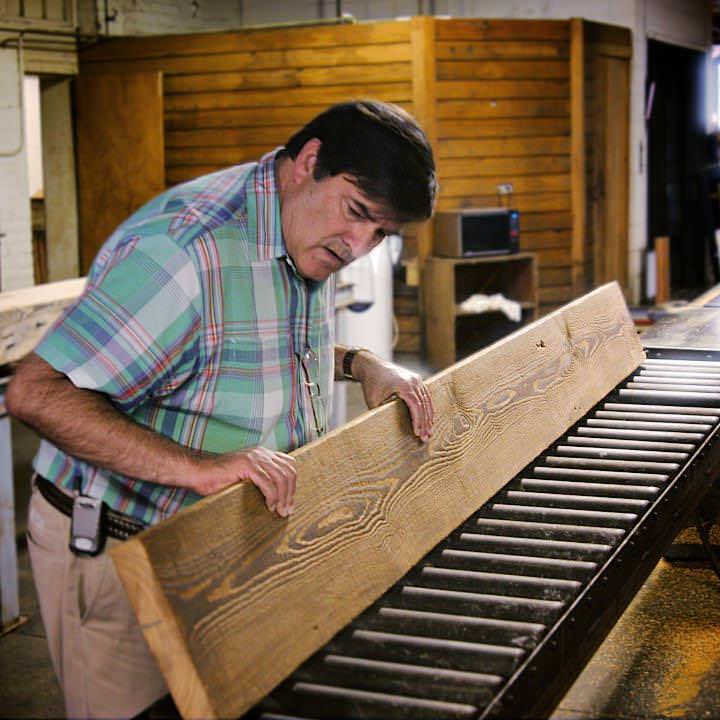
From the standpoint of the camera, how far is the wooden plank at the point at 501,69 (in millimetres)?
8930

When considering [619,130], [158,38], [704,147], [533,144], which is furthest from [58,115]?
[704,147]

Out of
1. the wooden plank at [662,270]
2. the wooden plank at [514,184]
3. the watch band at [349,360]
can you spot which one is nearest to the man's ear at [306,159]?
the watch band at [349,360]

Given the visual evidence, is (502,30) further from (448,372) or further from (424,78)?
(448,372)

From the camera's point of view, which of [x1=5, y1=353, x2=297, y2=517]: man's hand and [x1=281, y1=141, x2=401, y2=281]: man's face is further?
[x1=281, y1=141, x2=401, y2=281]: man's face

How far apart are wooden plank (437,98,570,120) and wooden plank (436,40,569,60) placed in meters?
0.40

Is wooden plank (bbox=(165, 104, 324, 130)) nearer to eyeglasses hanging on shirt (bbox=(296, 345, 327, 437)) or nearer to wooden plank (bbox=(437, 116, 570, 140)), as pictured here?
wooden plank (bbox=(437, 116, 570, 140))

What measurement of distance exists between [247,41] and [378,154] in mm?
7843

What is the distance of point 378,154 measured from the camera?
6.06 ft

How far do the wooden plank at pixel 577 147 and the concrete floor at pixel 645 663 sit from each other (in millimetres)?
5825

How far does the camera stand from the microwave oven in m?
8.70

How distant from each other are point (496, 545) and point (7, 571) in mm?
2272

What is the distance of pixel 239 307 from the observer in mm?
1896

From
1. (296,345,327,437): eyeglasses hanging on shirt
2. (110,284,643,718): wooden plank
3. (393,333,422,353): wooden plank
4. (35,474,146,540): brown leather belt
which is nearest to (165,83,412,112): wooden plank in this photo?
(393,333,422,353): wooden plank

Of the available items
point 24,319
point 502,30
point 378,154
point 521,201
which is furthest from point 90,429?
point 502,30
